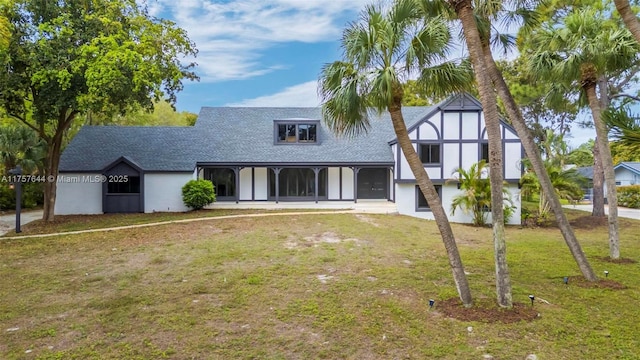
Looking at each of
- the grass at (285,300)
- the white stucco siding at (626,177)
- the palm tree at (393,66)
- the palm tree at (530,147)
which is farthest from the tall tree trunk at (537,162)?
the white stucco siding at (626,177)

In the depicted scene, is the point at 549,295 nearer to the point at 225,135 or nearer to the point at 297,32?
the point at 297,32

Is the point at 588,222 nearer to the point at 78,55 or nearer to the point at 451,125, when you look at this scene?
the point at 451,125

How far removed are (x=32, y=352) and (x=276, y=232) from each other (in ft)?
29.5

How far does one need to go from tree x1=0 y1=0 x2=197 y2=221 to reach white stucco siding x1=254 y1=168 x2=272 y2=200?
321 inches

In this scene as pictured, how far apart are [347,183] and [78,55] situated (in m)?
14.8

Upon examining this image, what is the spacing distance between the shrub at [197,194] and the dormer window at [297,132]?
224 inches

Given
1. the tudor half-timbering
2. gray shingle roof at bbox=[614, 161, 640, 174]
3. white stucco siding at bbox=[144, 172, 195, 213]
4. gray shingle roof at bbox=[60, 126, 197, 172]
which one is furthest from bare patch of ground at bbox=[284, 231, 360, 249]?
gray shingle roof at bbox=[614, 161, 640, 174]

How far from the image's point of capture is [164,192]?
2070 cm

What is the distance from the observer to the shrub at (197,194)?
19.7 metres

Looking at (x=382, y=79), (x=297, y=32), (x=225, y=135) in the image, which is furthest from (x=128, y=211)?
(x=382, y=79)

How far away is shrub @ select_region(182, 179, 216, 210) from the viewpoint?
64.7 ft

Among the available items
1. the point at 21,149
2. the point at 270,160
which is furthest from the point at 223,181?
the point at 21,149

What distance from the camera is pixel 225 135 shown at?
24125mm

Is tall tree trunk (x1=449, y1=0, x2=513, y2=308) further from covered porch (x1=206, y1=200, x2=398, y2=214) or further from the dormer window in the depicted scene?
the dormer window
